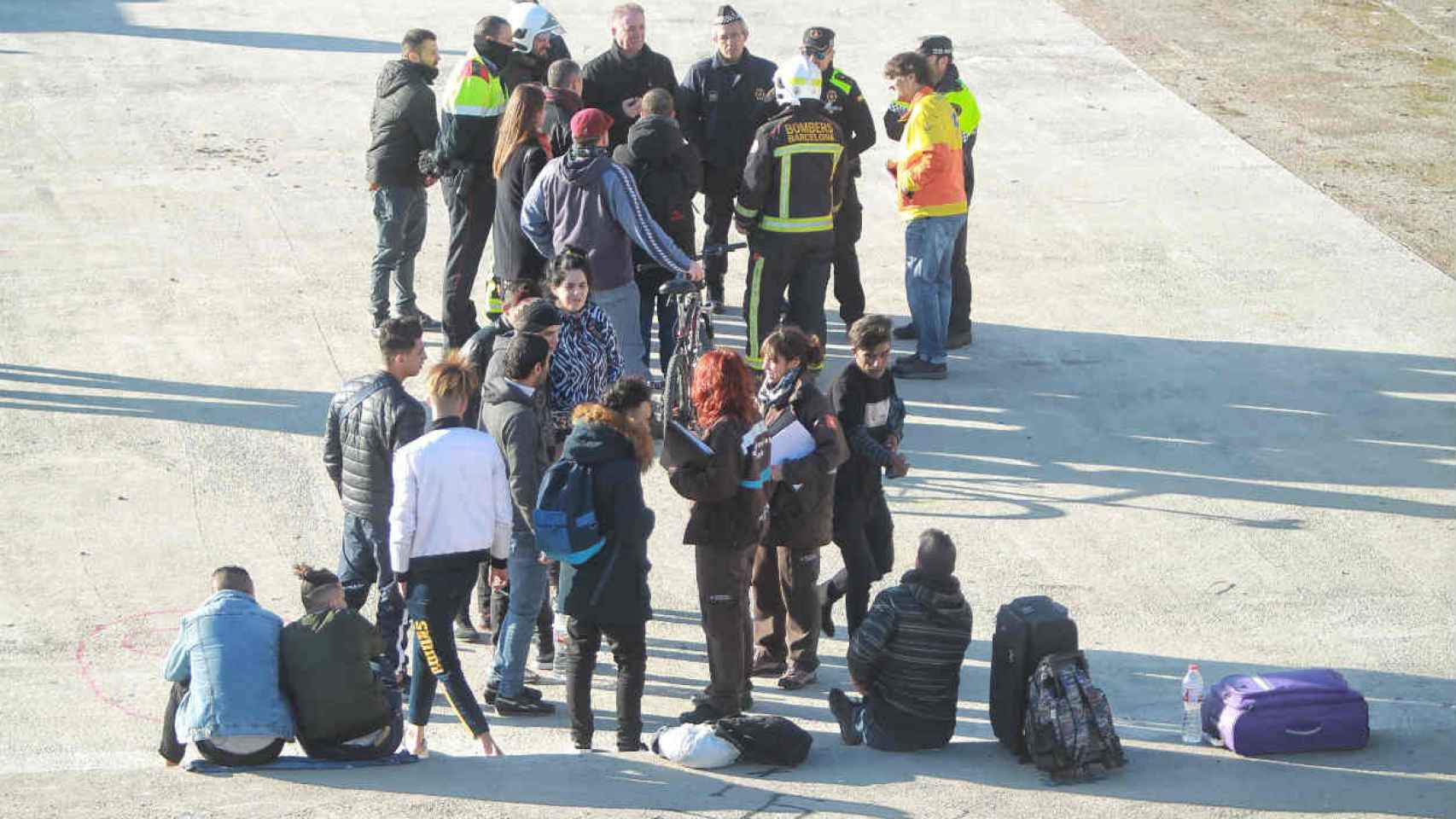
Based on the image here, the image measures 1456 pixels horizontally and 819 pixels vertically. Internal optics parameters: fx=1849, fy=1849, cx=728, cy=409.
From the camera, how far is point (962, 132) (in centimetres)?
1183

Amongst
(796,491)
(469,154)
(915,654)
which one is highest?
(469,154)

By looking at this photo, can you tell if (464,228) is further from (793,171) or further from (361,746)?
(361,746)

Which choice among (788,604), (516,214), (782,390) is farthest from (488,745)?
(516,214)

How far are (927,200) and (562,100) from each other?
2445 millimetres

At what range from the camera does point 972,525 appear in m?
9.87

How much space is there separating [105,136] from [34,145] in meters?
0.59

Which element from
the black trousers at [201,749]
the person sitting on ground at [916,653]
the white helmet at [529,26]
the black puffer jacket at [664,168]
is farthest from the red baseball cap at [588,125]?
the black trousers at [201,749]

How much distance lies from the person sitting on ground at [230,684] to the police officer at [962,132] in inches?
239

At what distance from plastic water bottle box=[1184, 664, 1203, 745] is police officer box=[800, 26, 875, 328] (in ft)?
15.9

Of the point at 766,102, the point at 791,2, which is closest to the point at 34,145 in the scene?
the point at 766,102

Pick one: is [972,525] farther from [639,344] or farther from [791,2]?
[791,2]

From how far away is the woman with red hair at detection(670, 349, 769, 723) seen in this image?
293 inches

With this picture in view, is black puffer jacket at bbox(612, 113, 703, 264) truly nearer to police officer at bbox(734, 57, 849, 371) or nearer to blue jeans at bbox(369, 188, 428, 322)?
police officer at bbox(734, 57, 849, 371)

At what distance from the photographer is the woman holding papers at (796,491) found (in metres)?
7.90
